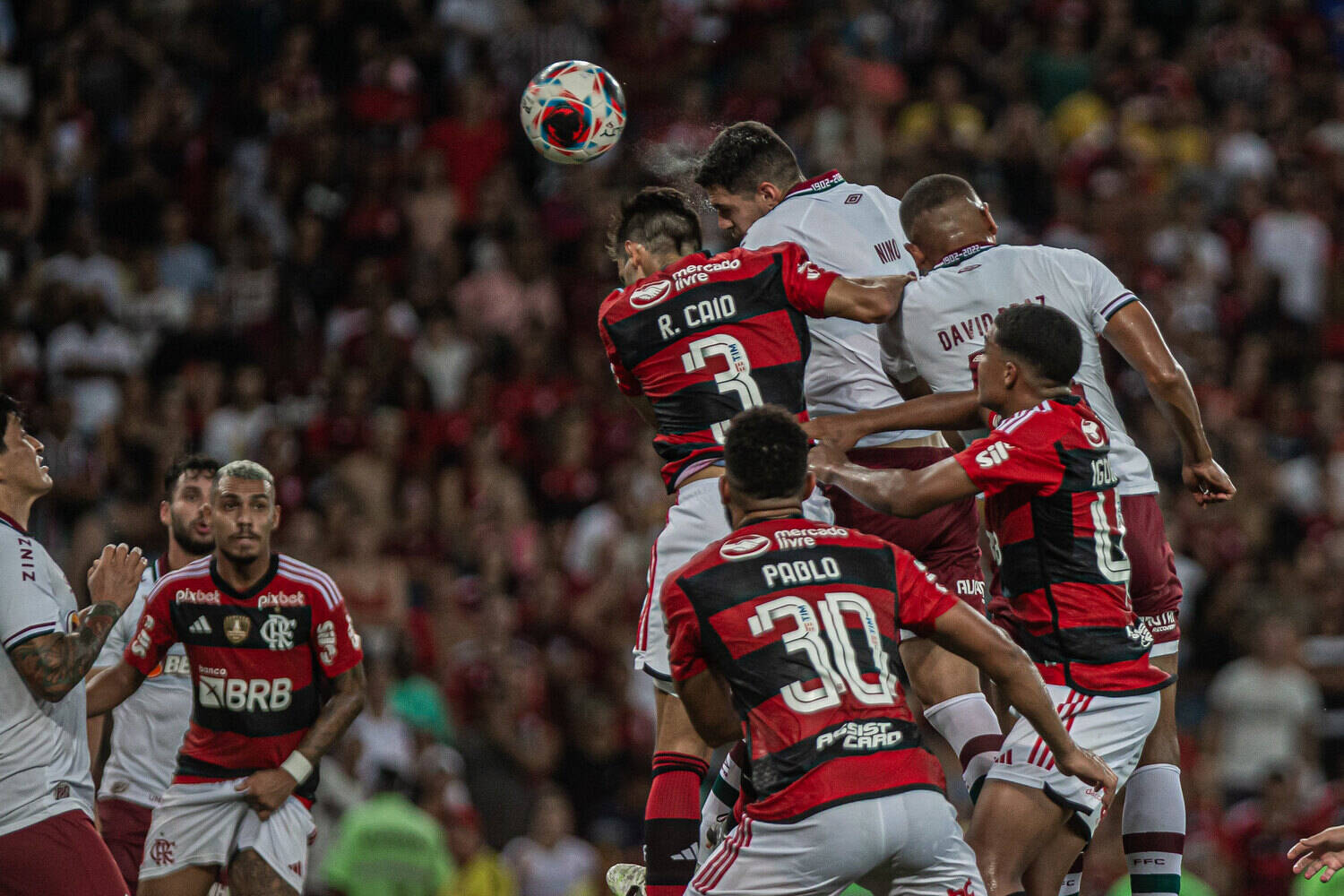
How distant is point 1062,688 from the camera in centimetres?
644

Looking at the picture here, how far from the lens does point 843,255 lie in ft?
24.0

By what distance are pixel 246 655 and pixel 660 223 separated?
8.83ft

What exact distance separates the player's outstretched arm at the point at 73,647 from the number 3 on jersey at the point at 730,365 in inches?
94.5

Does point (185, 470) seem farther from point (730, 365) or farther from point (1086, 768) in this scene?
point (1086, 768)

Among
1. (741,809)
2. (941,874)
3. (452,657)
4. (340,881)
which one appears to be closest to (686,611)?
(741,809)

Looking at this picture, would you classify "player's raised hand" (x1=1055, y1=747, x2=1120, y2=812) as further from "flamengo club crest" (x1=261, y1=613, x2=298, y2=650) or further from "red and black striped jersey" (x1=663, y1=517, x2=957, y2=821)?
"flamengo club crest" (x1=261, y1=613, x2=298, y2=650)

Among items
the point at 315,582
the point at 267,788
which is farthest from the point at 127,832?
the point at 315,582

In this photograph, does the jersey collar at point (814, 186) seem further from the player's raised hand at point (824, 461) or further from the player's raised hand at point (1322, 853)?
the player's raised hand at point (1322, 853)

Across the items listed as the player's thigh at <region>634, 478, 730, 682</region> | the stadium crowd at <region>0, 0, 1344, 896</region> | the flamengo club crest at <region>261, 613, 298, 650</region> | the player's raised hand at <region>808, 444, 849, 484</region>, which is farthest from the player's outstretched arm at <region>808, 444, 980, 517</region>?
the stadium crowd at <region>0, 0, 1344, 896</region>

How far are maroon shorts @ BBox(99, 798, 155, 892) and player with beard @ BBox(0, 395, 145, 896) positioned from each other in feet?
5.90

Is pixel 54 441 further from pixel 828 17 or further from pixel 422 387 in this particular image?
pixel 828 17

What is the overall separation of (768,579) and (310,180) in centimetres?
1137

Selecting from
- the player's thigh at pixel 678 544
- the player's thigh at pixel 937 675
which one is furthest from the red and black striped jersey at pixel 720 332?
the player's thigh at pixel 937 675

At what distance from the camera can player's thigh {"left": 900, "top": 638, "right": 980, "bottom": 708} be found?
7.15 meters
